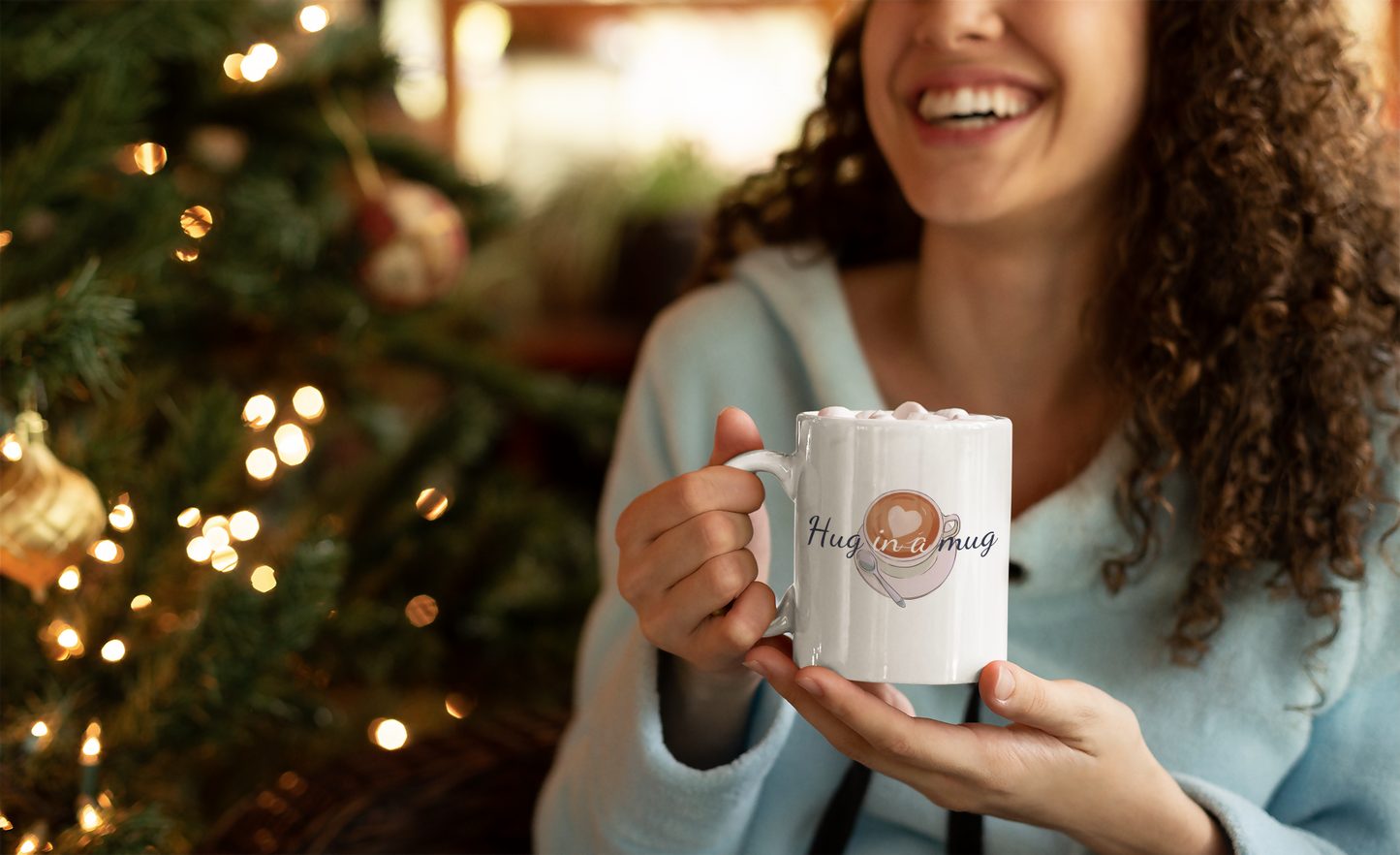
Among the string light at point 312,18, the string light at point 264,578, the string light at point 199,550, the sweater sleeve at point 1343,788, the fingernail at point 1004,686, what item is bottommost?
the sweater sleeve at point 1343,788

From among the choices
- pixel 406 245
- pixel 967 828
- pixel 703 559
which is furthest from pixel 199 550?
pixel 967 828

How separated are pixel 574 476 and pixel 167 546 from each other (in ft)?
5.01

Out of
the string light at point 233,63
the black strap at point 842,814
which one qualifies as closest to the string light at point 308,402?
the string light at point 233,63

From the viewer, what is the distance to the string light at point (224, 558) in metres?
1.06

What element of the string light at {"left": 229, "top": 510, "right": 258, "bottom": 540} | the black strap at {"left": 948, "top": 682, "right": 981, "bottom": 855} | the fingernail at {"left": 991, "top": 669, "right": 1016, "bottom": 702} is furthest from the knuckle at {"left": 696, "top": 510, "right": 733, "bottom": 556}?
the string light at {"left": 229, "top": 510, "right": 258, "bottom": 540}

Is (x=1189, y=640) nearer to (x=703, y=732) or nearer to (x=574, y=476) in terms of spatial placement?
(x=703, y=732)

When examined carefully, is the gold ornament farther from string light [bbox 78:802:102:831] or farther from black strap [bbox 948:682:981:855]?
black strap [bbox 948:682:981:855]

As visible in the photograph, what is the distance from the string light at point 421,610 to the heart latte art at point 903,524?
0.93 meters

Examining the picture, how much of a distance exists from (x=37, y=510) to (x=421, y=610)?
26.7 inches

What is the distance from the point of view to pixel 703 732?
86 cm

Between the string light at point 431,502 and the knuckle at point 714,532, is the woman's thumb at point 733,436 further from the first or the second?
the string light at point 431,502

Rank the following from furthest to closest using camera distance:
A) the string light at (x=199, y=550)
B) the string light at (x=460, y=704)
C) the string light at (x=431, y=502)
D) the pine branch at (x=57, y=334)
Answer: the string light at (x=460, y=704) → the string light at (x=431, y=502) → the string light at (x=199, y=550) → the pine branch at (x=57, y=334)

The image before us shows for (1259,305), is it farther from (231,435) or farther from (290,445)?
(290,445)

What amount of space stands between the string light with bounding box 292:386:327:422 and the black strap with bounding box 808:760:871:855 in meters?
0.79
